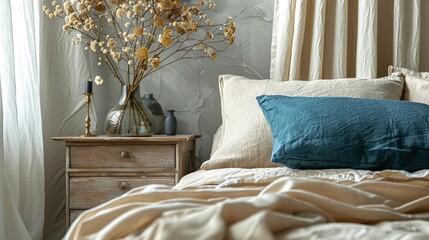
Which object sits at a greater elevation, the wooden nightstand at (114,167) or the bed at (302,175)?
the bed at (302,175)

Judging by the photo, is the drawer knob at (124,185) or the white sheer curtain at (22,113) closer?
the white sheer curtain at (22,113)

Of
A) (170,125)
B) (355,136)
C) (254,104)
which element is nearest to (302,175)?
(355,136)

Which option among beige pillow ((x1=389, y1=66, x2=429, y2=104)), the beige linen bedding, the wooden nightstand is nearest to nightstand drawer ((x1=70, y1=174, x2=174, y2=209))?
the wooden nightstand

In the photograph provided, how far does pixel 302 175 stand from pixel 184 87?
137 centimetres

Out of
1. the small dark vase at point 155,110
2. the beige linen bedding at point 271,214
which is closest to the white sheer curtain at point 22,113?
the small dark vase at point 155,110

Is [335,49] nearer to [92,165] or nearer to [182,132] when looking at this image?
[182,132]

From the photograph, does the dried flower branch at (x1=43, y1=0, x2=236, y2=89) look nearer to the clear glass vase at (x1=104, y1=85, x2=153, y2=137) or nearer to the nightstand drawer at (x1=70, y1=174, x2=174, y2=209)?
the clear glass vase at (x1=104, y1=85, x2=153, y2=137)

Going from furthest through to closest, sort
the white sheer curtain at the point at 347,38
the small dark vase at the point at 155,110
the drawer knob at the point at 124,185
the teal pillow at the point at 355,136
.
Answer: the small dark vase at the point at 155,110, the white sheer curtain at the point at 347,38, the drawer knob at the point at 124,185, the teal pillow at the point at 355,136

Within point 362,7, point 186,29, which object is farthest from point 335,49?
point 186,29

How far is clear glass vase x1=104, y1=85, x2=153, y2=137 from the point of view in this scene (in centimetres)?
293

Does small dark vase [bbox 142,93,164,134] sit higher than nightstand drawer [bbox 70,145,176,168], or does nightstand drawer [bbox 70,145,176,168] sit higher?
small dark vase [bbox 142,93,164,134]

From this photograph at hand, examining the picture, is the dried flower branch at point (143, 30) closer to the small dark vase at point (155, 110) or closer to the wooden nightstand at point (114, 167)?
the small dark vase at point (155, 110)

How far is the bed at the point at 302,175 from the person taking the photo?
1.13 m

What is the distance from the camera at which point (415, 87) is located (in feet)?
8.87
